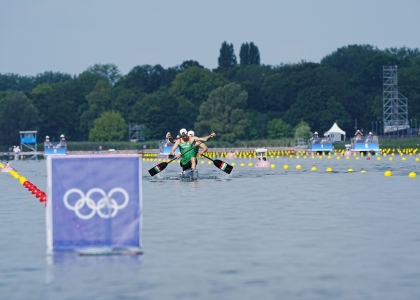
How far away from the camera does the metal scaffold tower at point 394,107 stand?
140 meters

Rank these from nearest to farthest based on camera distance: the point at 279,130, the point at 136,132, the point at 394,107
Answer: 1. the point at 394,107
2. the point at 279,130
3. the point at 136,132

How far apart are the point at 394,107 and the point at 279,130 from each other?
51.0 ft

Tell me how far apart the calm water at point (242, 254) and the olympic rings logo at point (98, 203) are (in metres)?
0.64

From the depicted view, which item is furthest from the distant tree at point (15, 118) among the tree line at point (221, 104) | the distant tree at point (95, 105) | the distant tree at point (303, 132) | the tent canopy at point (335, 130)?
the tent canopy at point (335, 130)

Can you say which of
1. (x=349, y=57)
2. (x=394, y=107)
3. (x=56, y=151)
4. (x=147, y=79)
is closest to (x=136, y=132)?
(x=147, y=79)

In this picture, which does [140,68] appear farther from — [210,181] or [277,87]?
[210,181]

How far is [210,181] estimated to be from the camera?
37.7m

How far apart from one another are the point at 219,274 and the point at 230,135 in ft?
420

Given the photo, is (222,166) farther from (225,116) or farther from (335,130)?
(225,116)

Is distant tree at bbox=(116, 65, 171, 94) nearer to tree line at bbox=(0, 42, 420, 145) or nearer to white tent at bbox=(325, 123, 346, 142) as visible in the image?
tree line at bbox=(0, 42, 420, 145)

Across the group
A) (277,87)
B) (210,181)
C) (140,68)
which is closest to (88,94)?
(140,68)

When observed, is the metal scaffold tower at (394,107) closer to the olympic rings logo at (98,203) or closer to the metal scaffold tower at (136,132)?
the metal scaffold tower at (136,132)

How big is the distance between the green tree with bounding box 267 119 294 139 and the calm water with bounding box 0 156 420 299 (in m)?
120

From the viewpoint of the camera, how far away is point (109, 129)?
514 feet
